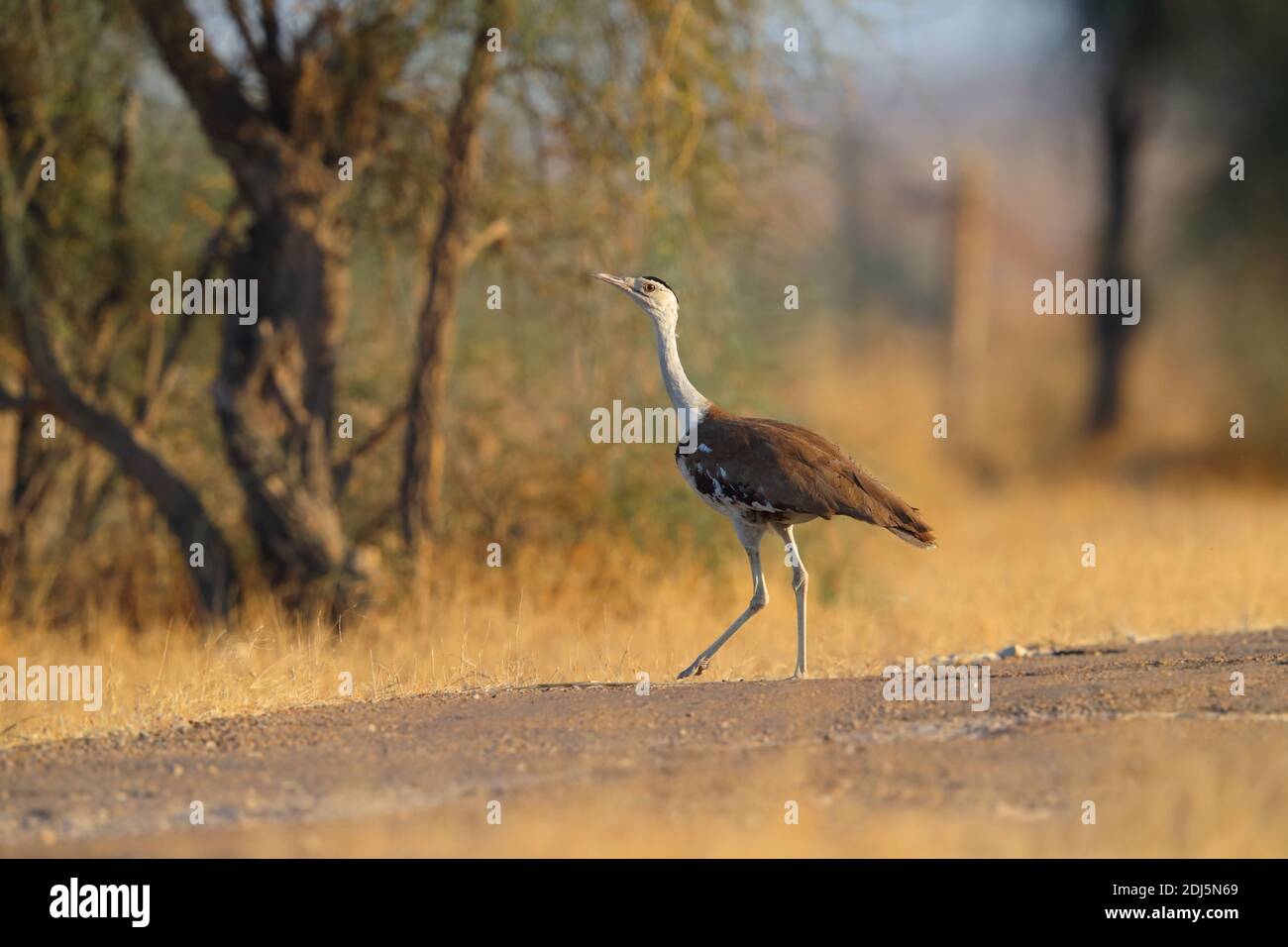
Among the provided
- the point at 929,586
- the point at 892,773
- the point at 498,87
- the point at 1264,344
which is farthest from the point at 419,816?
the point at 1264,344

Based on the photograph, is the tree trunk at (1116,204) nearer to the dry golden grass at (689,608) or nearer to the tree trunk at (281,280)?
the dry golden grass at (689,608)

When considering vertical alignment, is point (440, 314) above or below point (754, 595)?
above

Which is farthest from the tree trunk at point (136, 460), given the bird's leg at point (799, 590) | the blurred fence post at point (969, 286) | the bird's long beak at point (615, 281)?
the blurred fence post at point (969, 286)

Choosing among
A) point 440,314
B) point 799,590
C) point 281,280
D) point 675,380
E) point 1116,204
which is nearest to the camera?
point 799,590

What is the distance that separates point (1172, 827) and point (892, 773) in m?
1.01

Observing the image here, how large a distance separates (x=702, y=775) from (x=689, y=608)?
582 cm

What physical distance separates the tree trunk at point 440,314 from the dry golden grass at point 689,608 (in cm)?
51

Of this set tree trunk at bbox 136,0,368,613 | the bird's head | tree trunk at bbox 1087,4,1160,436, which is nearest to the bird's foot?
the bird's head

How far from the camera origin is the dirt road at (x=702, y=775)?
5039 millimetres

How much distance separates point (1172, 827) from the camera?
500 cm

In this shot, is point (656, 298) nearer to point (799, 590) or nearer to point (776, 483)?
point (776, 483)

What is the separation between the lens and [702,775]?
5.70 meters

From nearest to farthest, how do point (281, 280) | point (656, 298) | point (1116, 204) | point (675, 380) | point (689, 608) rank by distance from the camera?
point (675, 380) < point (656, 298) < point (689, 608) < point (281, 280) < point (1116, 204)

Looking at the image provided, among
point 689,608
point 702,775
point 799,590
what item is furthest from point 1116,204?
point 702,775
